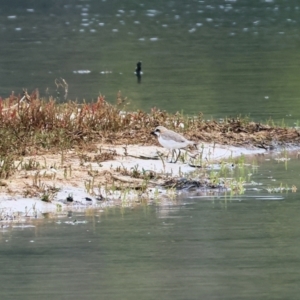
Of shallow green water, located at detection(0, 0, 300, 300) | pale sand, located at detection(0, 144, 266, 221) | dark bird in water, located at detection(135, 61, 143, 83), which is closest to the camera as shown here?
shallow green water, located at detection(0, 0, 300, 300)

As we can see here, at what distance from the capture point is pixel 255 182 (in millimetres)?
12188

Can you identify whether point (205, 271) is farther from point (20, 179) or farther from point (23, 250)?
point (20, 179)

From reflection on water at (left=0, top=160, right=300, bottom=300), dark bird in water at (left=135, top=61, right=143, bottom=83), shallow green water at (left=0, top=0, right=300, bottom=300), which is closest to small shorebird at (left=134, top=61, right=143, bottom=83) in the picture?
dark bird in water at (left=135, top=61, right=143, bottom=83)

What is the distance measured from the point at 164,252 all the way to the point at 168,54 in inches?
932

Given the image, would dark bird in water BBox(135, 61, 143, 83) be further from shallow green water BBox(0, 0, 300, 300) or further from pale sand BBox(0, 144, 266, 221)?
pale sand BBox(0, 144, 266, 221)

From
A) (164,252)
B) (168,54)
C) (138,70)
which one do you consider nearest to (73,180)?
(164,252)

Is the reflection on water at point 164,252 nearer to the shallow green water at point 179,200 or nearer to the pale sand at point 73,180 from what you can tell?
the shallow green water at point 179,200

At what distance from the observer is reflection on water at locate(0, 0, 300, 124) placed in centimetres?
2162

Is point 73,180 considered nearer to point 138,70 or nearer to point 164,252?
point 164,252

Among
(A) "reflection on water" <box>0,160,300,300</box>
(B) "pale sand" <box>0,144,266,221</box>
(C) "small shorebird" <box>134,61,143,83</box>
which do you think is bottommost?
(A) "reflection on water" <box>0,160,300,300</box>

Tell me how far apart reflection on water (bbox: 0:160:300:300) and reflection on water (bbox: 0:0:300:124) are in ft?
24.6

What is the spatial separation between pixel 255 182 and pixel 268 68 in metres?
15.3

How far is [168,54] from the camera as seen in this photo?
32250 mm

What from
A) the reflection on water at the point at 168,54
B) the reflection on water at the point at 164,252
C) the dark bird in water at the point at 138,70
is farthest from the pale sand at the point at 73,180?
the dark bird in water at the point at 138,70
